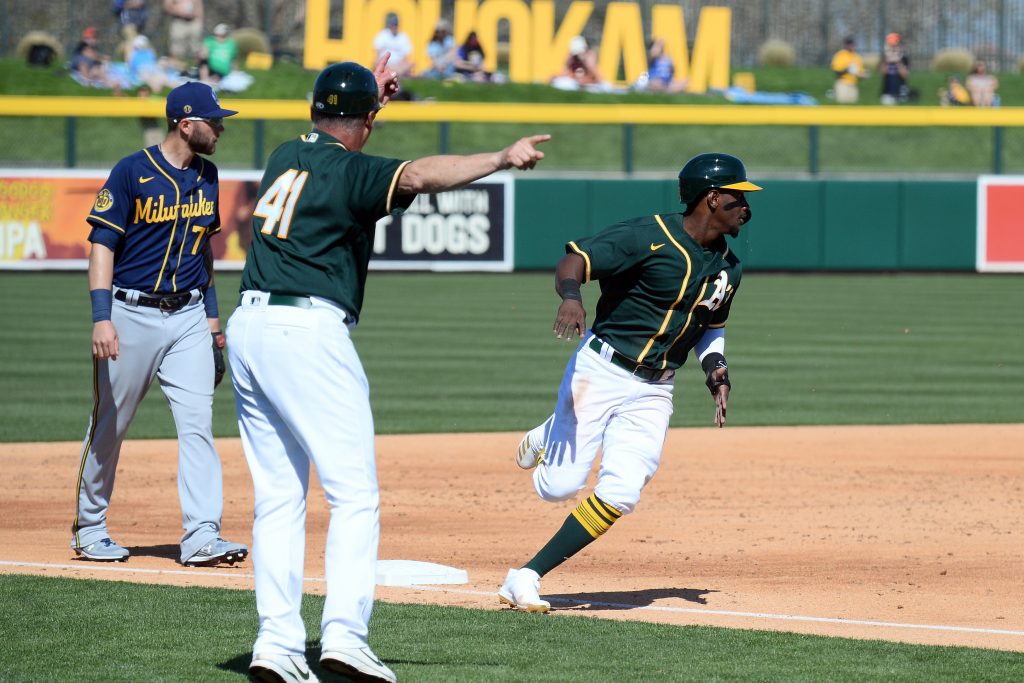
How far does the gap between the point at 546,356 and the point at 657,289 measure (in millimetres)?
9279

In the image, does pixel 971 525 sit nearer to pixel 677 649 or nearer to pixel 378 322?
pixel 677 649

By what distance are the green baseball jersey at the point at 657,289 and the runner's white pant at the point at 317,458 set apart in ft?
Result: 5.34

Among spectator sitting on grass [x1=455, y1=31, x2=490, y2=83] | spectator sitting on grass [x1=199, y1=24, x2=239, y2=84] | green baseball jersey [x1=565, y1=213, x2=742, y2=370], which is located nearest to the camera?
green baseball jersey [x1=565, y1=213, x2=742, y2=370]

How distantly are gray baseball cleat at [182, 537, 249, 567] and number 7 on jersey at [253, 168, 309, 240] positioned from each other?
249 centimetres

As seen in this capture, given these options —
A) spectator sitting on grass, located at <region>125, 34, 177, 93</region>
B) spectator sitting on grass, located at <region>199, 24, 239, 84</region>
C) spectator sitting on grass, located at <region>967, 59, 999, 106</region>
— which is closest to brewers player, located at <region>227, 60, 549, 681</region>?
spectator sitting on grass, located at <region>199, 24, 239, 84</region>

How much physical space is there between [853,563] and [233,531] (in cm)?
301

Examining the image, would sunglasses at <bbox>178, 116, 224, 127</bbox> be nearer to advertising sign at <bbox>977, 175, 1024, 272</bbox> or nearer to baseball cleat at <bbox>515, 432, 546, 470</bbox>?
baseball cleat at <bbox>515, 432, 546, 470</bbox>

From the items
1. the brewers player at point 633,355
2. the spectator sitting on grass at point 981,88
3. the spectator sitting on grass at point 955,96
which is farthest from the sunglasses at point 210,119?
the spectator sitting on grass at point 955,96

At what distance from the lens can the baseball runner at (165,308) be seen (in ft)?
20.4

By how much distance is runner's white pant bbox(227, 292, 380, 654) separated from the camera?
13.8 feet

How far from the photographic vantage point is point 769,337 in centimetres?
1633

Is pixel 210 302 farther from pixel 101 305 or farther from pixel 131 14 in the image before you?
pixel 131 14

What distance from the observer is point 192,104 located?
6227 millimetres

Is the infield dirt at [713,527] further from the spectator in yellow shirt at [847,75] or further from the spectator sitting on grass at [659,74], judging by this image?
the spectator in yellow shirt at [847,75]
